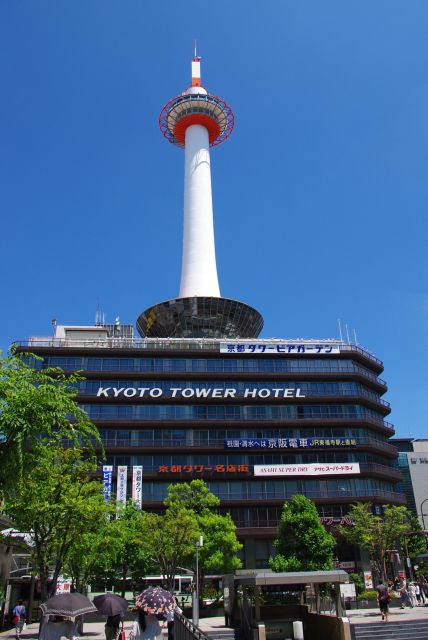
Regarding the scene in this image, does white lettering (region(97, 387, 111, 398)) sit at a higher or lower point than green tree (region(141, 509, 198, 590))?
higher

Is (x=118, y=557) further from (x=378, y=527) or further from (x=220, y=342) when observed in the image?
(x=220, y=342)

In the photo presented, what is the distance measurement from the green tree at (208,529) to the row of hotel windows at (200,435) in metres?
13.5

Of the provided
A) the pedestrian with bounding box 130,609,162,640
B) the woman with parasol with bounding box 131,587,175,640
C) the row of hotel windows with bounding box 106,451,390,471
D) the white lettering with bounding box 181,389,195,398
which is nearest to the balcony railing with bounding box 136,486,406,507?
the row of hotel windows with bounding box 106,451,390,471

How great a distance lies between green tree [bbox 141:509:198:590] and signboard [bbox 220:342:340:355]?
97.2 ft

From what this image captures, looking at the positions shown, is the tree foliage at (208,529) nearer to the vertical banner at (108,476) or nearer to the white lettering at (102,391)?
the vertical banner at (108,476)

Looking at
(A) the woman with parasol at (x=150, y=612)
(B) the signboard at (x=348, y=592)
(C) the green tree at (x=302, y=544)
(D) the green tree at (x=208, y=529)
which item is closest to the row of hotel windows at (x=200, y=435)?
(D) the green tree at (x=208, y=529)

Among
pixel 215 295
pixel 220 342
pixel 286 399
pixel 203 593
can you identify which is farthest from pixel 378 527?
pixel 215 295

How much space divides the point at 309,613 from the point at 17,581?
2163 cm

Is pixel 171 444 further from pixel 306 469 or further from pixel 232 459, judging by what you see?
pixel 306 469

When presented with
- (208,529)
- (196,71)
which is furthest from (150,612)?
(196,71)

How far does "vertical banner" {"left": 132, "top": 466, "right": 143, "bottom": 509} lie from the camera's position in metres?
60.6

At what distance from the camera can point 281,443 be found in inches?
2628

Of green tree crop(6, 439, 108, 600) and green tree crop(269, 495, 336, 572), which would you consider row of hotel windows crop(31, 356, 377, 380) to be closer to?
green tree crop(269, 495, 336, 572)

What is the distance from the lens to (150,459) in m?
64.9
